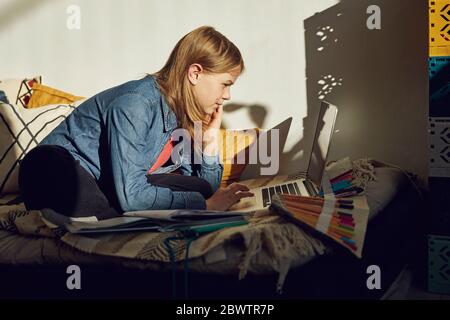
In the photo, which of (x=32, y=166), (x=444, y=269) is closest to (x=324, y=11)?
(x=444, y=269)

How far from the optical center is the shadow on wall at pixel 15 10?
107 inches

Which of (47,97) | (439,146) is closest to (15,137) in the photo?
(47,97)

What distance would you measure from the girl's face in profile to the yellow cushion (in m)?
0.74

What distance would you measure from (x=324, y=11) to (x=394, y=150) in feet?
1.77

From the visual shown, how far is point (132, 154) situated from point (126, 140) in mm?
41

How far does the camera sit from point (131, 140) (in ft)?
6.10

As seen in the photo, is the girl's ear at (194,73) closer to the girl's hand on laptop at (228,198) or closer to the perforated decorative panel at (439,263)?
the girl's hand on laptop at (228,198)

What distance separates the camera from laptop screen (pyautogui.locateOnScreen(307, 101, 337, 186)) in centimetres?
207

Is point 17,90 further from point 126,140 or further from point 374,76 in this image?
point 374,76

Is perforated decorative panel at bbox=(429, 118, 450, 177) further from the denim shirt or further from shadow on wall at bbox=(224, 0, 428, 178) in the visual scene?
the denim shirt

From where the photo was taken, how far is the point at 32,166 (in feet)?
6.35

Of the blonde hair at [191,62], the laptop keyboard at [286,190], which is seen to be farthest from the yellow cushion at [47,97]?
the laptop keyboard at [286,190]
